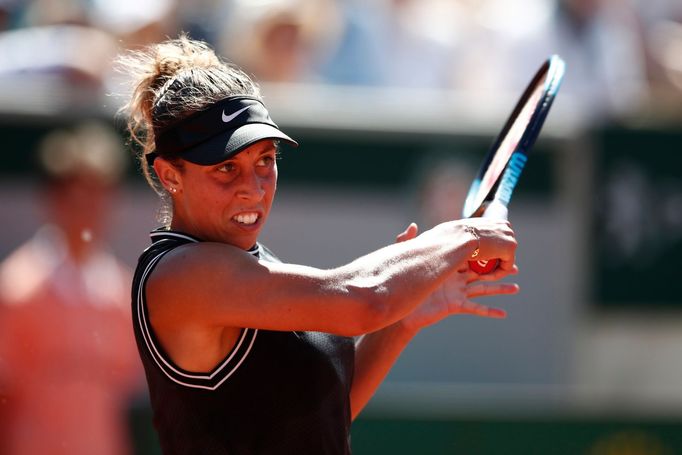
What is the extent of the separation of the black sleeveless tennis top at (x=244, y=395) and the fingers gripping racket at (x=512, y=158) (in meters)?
0.54

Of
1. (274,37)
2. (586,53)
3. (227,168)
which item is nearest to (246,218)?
(227,168)

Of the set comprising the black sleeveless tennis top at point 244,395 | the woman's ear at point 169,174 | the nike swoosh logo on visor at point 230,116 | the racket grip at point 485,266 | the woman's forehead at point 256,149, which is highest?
the nike swoosh logo on visor at point 230,116

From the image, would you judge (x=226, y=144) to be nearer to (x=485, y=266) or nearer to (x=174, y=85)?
(x=174, y=85)

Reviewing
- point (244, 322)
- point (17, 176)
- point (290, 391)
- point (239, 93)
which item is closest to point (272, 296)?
point (244, 322)

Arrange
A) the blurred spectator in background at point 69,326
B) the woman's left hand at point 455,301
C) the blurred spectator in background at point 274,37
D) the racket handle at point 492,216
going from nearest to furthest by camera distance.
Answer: the racket handle at point 492,216 < the woman's left hand at point 455,301 < the blurred spectator in background at point 69,326 < the blurred spectator in background at point 274,37

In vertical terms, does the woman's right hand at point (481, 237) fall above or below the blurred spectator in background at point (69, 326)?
above

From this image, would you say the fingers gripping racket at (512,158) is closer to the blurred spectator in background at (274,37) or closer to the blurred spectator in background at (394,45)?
the blurred spectator in background at (274,37)

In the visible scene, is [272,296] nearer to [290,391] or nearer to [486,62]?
[290,391]

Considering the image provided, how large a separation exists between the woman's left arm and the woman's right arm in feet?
1.50

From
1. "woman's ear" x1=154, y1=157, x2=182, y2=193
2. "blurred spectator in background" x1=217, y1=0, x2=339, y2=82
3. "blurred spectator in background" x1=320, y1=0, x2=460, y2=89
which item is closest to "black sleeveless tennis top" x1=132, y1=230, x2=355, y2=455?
"woman's ear" x1=154, y1=157, x2=182, y2=193

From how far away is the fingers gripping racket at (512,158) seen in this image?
9.58 feet

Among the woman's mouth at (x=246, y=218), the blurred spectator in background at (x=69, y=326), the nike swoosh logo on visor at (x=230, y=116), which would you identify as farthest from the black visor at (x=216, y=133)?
the blurred spectator in background at (x=69, y=326)

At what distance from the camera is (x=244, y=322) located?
2.47 meters

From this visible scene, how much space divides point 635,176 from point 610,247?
405mm
